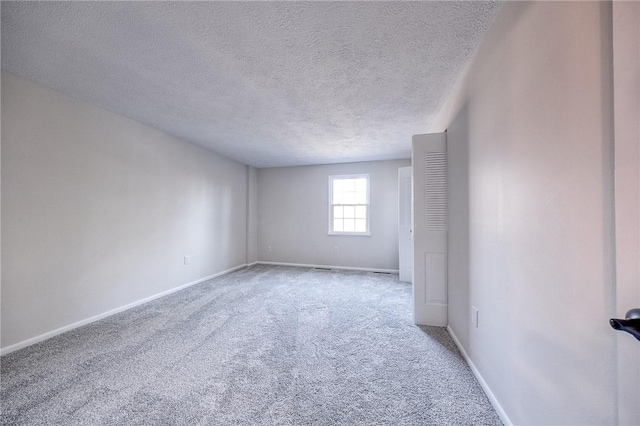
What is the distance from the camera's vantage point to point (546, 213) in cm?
97

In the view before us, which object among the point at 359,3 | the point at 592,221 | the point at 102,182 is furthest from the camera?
the point at 102,182

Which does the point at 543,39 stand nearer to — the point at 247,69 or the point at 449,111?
the point at 449,111

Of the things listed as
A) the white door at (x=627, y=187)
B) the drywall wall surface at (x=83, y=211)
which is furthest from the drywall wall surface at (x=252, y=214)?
the white door at (x=627, y=187)

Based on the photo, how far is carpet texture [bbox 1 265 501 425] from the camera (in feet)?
4.47

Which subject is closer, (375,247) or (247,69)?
(247,69)

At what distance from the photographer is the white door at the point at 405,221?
411cm

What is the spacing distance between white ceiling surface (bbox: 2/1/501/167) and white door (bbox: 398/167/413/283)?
128cm

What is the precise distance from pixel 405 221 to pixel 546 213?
3.22 m

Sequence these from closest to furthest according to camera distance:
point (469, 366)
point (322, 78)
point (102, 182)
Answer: point (469, 366) < point (322, 78) < point (102, 182)

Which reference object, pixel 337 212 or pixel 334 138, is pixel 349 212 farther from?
pixel 334 138

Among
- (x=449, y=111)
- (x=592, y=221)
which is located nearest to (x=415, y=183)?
(x=449, y=111)

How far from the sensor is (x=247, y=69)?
1.93 m

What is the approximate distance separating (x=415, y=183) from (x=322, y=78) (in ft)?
4.71

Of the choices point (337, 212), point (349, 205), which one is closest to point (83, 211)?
point (337, 212)
